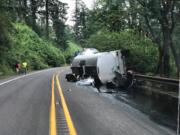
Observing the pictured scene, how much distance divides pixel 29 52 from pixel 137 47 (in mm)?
34165

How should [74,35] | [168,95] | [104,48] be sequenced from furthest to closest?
[74,35] → [104,48] → [168,95]

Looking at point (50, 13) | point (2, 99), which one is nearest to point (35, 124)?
point (2, 99)

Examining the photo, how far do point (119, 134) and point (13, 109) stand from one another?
542 centimetres

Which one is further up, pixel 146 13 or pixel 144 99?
pixel 146 13

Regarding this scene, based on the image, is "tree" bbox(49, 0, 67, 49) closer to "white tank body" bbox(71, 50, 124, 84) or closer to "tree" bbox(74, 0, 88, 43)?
"tree" bbox(74, 0, 88, 43)

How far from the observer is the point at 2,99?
16719 mm

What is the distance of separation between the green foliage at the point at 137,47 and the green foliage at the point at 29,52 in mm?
15898

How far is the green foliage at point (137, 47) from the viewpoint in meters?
31.9

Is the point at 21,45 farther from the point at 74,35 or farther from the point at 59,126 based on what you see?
the point at 74,35

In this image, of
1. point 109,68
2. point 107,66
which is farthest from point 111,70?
point 107,66

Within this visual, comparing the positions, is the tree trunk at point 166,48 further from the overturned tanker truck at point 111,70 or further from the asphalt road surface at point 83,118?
the asphalt road surface at point 83,118

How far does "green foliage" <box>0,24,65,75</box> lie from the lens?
Result: 54.9 metres

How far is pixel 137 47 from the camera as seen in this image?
3412cm

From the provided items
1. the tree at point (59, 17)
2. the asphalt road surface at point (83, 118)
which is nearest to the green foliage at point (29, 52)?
the tree at point (59, 17)
